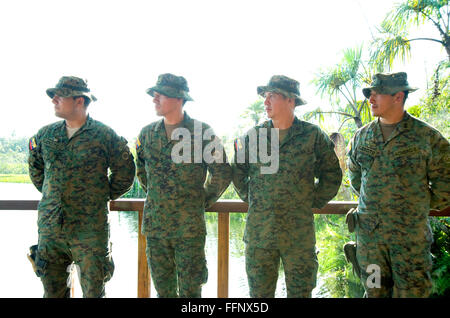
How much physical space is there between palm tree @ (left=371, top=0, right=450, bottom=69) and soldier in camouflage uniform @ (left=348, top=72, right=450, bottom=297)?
16.6 feet

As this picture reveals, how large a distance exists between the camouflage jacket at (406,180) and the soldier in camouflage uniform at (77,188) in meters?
1.39

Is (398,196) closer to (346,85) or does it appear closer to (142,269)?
(142,269)

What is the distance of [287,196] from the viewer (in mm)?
1806

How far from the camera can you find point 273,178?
6.02 ft

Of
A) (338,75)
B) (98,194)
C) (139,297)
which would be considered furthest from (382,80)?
(338,75)

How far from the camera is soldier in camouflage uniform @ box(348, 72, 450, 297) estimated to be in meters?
1.70

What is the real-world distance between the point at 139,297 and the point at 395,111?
1.87m

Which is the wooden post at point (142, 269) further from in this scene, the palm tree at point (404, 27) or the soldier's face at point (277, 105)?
the palm tree at point (404, 27)

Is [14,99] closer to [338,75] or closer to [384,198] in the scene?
[338,75]

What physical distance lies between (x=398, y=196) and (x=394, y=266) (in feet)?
1.19

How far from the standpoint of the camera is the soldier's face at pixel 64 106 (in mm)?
1906

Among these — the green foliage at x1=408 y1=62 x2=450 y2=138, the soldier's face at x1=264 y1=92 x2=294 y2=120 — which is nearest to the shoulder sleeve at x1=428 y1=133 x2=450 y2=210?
the soldier's face at x1=264 y1=92 x2=294 y2=120

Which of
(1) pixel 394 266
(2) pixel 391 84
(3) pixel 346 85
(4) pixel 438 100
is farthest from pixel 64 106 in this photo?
(3) pixel 346 85

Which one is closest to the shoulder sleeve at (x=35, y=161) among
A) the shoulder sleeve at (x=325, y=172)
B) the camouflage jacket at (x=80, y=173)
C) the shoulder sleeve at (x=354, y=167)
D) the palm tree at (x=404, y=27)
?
the camouflage jacket at (x=80, y=173)
